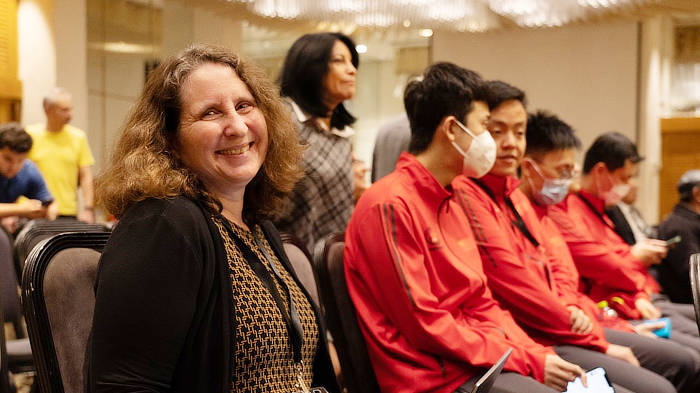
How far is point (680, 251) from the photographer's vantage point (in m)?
4.20

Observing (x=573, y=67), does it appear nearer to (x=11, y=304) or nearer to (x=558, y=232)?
(x=558, y=232)

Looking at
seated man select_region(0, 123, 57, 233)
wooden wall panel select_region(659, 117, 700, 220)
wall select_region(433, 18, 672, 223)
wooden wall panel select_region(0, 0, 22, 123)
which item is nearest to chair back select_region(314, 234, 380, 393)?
seated man select_region(0, 123, 57, 233)

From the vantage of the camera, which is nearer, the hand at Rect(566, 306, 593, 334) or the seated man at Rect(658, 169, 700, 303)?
the hand at Rect(566, 306, 593, 334)

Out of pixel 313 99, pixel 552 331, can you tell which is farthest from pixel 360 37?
pixel 552 331

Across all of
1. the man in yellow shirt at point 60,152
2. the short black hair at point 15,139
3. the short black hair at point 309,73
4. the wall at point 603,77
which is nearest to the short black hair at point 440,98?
the short black hair at point 309,73

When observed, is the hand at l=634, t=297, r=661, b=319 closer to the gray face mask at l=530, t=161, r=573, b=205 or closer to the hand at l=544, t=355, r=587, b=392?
the gray face mask at l=530, t=161, r=573, b=205

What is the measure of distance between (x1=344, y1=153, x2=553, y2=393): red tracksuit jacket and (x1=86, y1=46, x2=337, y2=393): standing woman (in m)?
0.33

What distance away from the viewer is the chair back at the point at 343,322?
2.01m

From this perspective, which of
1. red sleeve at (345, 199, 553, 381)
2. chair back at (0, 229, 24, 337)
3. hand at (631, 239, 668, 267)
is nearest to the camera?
red sleeve at (345, 199, 553, 381)

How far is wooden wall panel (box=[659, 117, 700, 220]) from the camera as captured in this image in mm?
9008

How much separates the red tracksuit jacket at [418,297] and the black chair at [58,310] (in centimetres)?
77

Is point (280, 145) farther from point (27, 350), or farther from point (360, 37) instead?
point (360, 37)

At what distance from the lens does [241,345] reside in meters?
1.39

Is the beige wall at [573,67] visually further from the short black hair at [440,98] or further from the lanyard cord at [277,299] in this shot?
the lanyard cord at [277,299]
